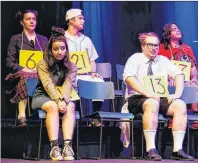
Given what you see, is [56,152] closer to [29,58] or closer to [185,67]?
[29,58]

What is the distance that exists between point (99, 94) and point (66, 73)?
18.4 inches

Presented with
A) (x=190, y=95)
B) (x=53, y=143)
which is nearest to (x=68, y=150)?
(x=53, y=143)

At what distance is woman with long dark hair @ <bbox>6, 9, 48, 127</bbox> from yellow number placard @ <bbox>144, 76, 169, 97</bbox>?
118cm

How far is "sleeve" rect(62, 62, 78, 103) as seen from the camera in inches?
187

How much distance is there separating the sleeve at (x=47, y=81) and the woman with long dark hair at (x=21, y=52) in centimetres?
42

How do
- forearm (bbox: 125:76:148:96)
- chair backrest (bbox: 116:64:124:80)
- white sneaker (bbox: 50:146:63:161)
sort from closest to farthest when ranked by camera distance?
white sneaker (bbox: 50:146:63:161) → forearm (bbox: 125:76:148:96) → chair backrest (bbox: 116:64:124:80)

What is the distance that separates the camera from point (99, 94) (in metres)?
5.15

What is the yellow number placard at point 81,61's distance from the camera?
17.6 feet

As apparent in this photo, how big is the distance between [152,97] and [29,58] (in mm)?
1383

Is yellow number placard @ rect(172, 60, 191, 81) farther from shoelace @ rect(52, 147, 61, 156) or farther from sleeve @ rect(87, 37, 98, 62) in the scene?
shoelace @ rect(52, 147, 61, 156)

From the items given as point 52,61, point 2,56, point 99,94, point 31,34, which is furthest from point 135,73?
point 2,56

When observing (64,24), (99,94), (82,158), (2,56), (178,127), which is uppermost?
(64,24)

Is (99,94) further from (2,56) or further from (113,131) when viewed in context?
(2,56)

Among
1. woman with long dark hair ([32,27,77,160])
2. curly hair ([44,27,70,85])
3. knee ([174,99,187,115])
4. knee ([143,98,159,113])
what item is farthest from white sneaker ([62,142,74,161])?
knee ([174,99,187,115])
